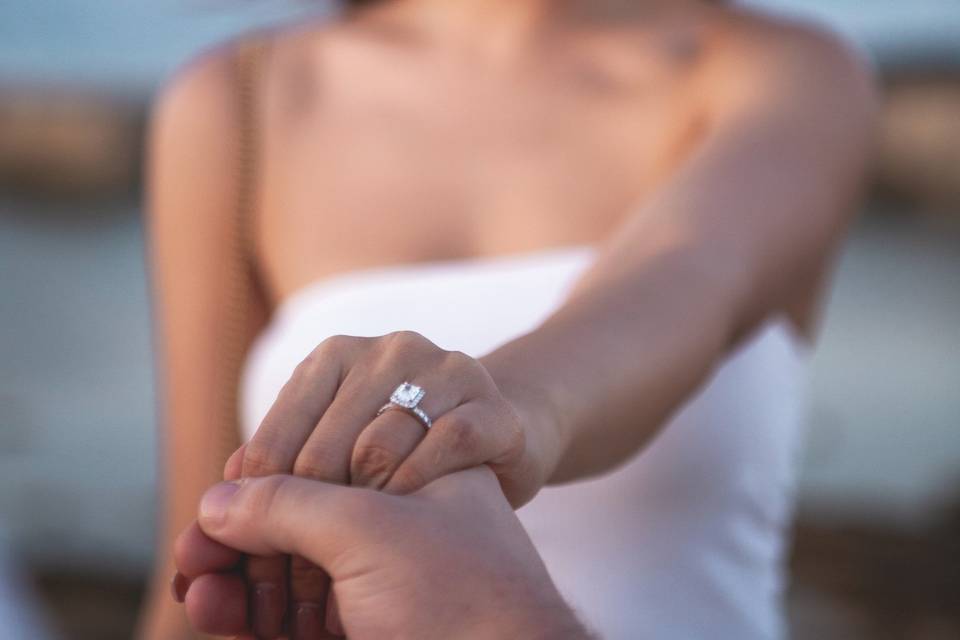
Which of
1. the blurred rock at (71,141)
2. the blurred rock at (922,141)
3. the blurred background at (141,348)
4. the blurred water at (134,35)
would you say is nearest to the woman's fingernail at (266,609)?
the blurred water at (134,35)

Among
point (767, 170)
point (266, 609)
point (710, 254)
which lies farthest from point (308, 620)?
point (767, 170)

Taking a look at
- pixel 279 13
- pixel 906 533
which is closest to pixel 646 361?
pixel 279 13

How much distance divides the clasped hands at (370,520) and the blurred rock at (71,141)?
337 cm

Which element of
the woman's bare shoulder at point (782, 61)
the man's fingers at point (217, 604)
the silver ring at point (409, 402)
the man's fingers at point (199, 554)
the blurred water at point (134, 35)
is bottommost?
the man's fingers at point (217, 604)

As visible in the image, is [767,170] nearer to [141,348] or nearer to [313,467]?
[313,467]

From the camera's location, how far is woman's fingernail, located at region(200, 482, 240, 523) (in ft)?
1.21

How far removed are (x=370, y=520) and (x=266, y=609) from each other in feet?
0.19

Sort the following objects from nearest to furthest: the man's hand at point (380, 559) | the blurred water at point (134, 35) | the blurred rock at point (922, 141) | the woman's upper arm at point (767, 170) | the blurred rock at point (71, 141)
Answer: the man's hand at point (380, 559) → the woman's upper arm at point (767, 170) → the blurred water at point (134, 35) → the blurred rock at point (922, 141) → the blurred rock at point (71, 141)

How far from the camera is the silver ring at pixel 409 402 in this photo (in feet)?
1.30

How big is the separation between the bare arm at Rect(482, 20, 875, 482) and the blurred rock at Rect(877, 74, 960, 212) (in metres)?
2.40

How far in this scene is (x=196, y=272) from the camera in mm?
949

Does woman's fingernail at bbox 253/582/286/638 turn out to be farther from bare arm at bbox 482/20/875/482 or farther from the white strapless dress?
the white strapless dress

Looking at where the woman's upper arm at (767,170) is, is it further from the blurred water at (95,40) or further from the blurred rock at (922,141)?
the blurred rock at (922,141)

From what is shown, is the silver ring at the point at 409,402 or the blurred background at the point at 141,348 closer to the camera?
the silver ring at the point at 409,402
